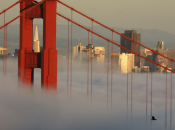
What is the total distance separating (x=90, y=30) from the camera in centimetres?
3428

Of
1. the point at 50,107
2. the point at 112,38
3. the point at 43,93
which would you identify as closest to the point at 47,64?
the point at 43,93

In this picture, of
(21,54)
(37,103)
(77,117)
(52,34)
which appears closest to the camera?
(52,34)

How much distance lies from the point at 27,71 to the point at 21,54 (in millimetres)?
1948

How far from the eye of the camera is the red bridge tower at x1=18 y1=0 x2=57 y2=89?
2912 cm

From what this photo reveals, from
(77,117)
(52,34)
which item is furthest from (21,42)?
(77,117)

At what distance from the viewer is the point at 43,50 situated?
2927 centimetres

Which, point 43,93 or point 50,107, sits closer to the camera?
point 43,93

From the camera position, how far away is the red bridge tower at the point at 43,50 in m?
29.1

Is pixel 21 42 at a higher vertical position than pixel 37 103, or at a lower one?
higher

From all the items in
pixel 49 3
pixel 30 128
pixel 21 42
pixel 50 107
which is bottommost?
pixel 30 128

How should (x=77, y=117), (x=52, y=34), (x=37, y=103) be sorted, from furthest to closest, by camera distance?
(x=77, y=117)
(x=37, y=103)
(x=52, y=34)

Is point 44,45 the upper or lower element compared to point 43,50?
upper

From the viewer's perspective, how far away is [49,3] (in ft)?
96.6

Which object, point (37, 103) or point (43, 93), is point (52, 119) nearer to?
point (37, 103)
